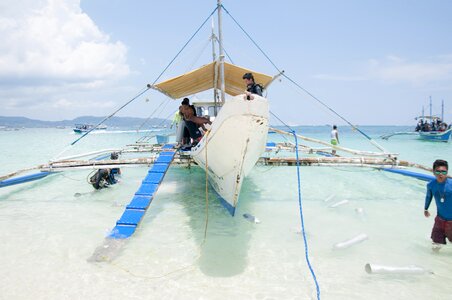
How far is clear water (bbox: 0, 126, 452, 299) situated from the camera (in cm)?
361

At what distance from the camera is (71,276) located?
3.91m

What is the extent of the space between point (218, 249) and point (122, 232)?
68.9 inches

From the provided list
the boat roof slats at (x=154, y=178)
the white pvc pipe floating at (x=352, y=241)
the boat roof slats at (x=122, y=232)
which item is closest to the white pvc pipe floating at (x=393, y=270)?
the white pvc pipe floating at (x=352, y=241)

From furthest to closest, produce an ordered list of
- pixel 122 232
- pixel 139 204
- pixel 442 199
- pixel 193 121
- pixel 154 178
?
pixel 193 121, pixel 154 178, pixel 139 204, pixel 122 232, pixel 442 199

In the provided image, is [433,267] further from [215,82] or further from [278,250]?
[215,82]

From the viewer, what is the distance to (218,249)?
479cm

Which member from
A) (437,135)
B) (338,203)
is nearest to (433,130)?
(437,135)

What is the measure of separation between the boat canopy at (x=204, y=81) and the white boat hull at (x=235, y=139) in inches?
99.6

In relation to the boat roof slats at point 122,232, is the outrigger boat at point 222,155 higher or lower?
higher

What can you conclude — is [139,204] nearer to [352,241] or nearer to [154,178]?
[154,178]

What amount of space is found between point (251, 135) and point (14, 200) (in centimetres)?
746

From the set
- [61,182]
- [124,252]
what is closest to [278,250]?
[124,252]

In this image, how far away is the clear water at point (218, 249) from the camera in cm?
361

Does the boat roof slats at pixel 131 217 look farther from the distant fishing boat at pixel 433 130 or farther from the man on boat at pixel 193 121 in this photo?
the distant fishing boat at pixel 433 130
